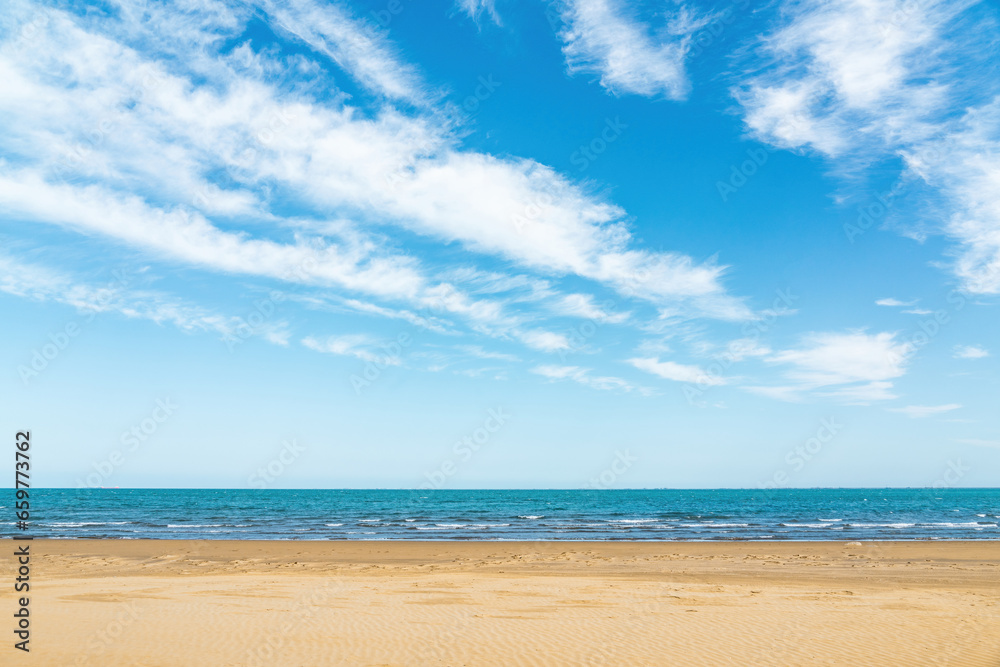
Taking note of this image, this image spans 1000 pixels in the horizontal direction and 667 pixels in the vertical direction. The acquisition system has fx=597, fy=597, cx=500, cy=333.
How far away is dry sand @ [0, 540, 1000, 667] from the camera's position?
10148 mm

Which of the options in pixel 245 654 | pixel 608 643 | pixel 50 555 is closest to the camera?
pixel 245 654

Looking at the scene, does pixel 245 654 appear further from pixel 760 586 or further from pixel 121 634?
pixel 760 586

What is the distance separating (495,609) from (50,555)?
22846 millimetres

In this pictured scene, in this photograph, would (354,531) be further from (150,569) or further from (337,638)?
(337,638)

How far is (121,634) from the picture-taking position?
11156 millimetres

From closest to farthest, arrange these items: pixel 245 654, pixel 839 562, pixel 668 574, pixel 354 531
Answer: pixel 245 654 < pixel 668 574 < pixel 839 562 < pixel 354 531

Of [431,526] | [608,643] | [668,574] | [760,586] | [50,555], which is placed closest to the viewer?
[608,643]

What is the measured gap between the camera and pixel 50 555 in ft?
83.9

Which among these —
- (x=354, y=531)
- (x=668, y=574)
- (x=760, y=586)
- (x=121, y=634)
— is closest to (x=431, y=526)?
(x=354, y=531)

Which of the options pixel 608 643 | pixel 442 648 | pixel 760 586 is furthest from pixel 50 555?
pixel 760 586

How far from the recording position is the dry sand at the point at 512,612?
33.3 feet

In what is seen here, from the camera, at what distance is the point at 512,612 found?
13.3 meters

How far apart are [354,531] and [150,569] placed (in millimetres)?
19907

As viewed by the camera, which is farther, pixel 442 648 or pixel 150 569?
pixel 150 569
